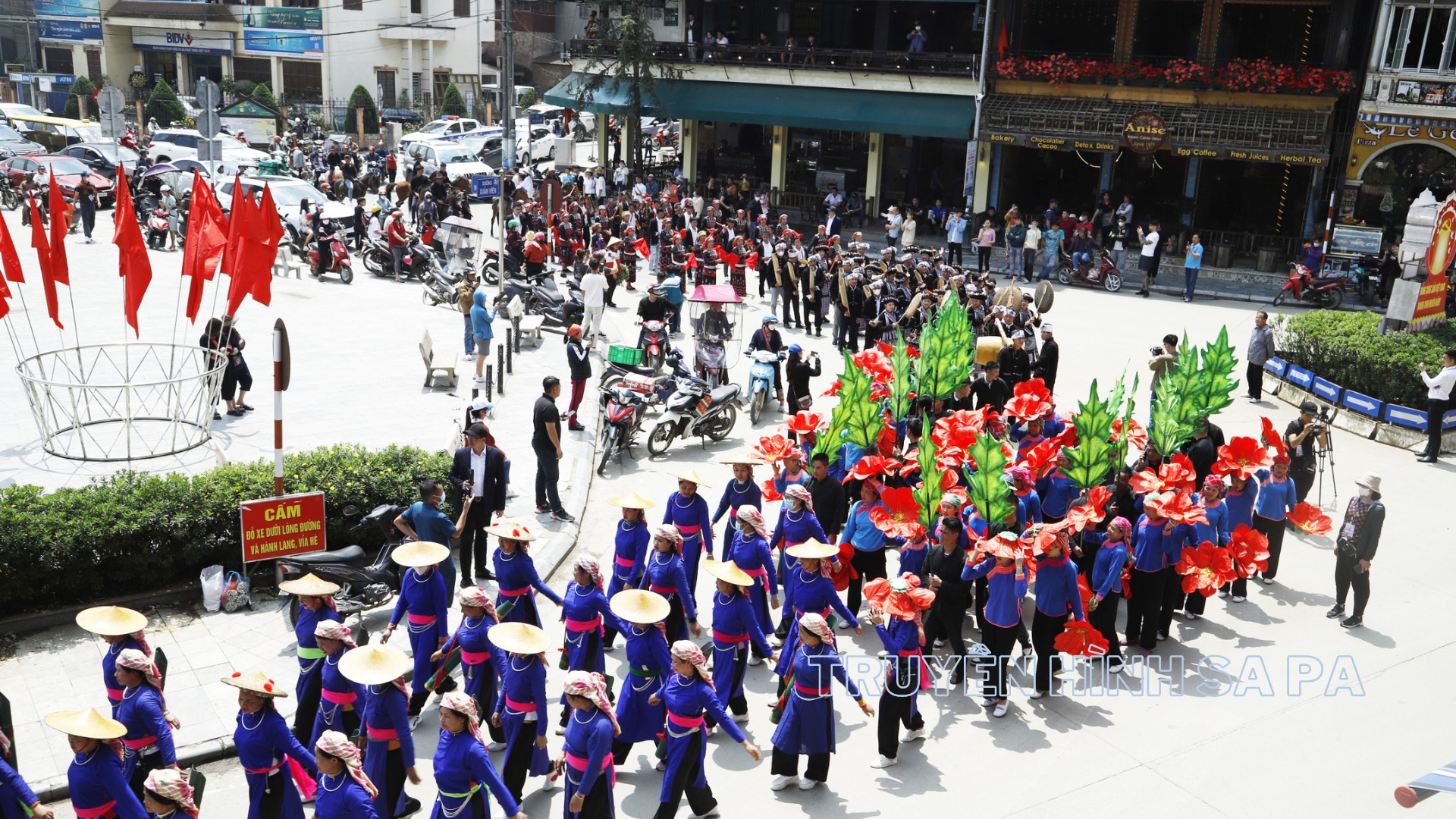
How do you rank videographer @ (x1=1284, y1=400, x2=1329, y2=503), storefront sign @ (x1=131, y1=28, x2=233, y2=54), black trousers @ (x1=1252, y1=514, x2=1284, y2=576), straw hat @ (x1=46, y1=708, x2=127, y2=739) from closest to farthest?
1. straw hat @ (x1=46, y1=708, x2=127, y2=739)
2. black trousers @ (x1=1252, y1=514, x2=1284, y2=576)
3. videographer @ (x1=1284, y1=400, x2=1329, y2=503)
4. storefront sign @ (x1=131, y1=28, x2=233, y2=54)

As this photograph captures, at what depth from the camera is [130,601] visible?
33.3ft

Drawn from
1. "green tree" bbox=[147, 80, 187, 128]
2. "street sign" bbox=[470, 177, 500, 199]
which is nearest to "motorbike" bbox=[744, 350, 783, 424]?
"street sign" bbox=[470, 177, 500, 199]

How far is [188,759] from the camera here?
26.6ft

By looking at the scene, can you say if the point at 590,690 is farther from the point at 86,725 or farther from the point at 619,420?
the point at 619,420

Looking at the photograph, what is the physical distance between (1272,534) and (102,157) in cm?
3445

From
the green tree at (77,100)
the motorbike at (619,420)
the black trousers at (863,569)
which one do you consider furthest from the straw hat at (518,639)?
the green tree at (77,100)

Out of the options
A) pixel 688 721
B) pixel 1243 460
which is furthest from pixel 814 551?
pixel 1243 460

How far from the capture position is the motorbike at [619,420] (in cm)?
1469

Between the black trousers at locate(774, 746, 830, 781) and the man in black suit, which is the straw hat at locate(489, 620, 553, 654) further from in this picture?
the man in black suit

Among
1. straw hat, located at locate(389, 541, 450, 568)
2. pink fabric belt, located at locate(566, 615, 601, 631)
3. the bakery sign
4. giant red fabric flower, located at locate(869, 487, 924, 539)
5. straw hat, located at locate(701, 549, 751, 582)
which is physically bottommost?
pink fabric belt, located at locate(566, 615, 601, 631)

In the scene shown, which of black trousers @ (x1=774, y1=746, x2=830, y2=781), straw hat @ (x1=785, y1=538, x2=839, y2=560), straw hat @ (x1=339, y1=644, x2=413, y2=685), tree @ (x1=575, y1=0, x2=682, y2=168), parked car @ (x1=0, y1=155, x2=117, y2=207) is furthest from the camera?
tree @ (x1=575, y1=0, x2=682, y2=168)

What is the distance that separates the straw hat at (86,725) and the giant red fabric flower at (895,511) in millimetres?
6019

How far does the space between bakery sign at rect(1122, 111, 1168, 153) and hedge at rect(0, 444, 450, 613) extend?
22.8 m

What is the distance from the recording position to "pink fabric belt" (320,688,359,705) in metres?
7.42
